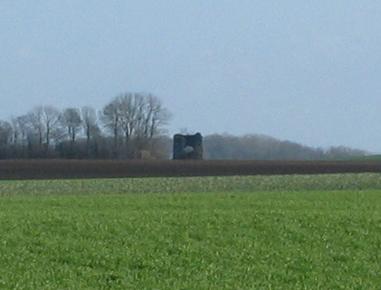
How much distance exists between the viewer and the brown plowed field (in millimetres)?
54438

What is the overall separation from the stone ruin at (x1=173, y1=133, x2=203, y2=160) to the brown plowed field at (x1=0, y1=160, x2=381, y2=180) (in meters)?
10.4

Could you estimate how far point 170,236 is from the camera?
18016 mm

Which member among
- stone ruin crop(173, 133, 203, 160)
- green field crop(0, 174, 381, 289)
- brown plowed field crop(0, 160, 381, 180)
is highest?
stone ruin crop(173, 133, 203, 160)

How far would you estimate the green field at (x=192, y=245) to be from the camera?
13.8 m

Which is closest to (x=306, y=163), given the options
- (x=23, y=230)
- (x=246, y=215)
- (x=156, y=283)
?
(x=246, y=215)

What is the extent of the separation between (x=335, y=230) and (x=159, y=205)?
736 cm

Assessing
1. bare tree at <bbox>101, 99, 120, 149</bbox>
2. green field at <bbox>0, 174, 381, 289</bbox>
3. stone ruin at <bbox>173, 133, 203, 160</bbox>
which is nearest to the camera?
green field at <bbox>0, 174, 381, 289</bbox>

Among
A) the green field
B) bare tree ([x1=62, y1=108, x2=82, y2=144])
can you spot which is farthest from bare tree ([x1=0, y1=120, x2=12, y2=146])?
the green field

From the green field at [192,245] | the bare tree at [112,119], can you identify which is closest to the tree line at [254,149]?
the bare tree at [112,119]

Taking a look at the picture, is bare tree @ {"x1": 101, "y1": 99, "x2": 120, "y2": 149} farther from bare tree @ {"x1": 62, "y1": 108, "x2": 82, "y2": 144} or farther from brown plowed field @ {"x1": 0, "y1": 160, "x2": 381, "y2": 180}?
brown plowed field @ {"x1": 0, "y1": 160, "x2": 381, "y2": 180}

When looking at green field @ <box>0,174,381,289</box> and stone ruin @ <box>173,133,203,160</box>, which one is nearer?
→ green field @ <box>0,174,381,289</box>

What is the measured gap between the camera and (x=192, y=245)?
17078mm

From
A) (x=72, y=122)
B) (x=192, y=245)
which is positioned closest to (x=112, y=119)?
(x=72, y=122)

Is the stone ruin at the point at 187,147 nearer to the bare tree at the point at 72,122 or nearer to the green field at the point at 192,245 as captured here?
the bare tree at the point at 72,122
